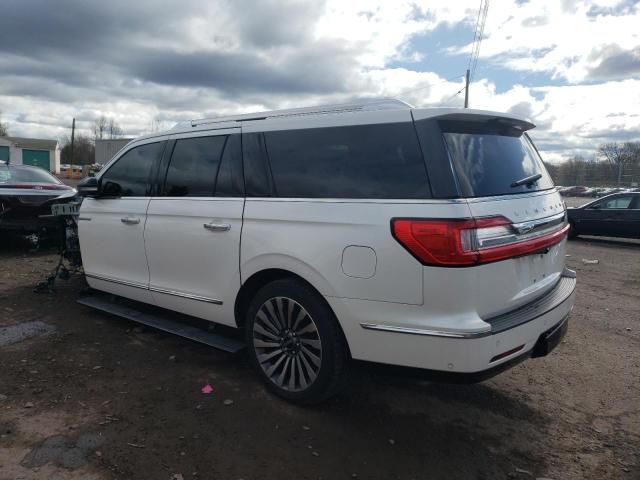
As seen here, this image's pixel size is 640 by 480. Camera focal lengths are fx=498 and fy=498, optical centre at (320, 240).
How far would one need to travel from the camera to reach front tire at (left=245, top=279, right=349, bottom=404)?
3.08 m

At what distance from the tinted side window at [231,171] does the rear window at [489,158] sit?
5.13 feet

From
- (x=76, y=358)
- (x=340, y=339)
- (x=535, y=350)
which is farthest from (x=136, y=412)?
(x=535, y=350)

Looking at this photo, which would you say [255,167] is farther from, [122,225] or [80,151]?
[80,151]

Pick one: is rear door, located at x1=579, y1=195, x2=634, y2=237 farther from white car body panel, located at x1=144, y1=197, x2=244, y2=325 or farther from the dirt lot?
white car body panel, located at x1=144, y1=197, x2=244, y2=325

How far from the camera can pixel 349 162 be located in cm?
311

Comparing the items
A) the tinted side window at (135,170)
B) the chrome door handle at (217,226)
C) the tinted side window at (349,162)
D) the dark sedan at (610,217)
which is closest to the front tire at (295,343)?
the chrome door handle at (217,226)

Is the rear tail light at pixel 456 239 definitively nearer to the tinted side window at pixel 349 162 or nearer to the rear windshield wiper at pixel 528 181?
the tinted side window at pixel 349 162

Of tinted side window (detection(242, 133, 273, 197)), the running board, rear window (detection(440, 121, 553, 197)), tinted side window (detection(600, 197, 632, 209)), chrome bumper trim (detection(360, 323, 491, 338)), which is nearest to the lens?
chrome bumper trim (detection(360, 323, 491, 338))

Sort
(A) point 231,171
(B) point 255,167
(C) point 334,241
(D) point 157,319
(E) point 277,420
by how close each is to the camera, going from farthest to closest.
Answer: (D) point 157,319, (A) point 231,171, (B) point 255,167, (E) point 277,420, (C) point 334,241

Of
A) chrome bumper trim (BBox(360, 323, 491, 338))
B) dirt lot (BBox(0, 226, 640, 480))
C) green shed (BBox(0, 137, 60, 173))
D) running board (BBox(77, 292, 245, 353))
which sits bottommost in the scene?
dirt lot (BBox(0, 226, 640, 480))

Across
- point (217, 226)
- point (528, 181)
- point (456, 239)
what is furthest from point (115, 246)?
point (528, 181)

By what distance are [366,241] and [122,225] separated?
2723mm

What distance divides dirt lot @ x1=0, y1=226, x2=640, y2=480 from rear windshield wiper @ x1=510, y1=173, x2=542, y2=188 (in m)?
1.56

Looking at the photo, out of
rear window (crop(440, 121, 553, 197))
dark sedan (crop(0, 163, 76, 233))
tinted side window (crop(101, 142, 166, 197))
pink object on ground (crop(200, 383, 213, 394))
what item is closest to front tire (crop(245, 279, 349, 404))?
pink object on ground (crop(200, 383, 213, 394))
